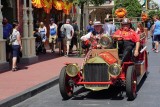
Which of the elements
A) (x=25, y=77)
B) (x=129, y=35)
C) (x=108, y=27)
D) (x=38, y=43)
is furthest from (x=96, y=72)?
(x=38, y=43)

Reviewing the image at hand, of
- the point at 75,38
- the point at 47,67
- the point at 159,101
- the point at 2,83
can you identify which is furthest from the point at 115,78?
the point at 75,38

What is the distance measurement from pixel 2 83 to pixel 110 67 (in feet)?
11.1

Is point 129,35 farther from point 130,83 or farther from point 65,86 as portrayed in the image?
point 65,86

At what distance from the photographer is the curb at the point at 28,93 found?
791cm

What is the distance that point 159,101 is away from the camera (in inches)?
327

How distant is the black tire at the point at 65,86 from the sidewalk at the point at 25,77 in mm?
1121

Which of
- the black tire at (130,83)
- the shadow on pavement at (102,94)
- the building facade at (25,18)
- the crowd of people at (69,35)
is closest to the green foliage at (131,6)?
the crowd of people at (69,35)

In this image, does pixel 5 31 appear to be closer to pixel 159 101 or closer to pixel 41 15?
pixel 159 101

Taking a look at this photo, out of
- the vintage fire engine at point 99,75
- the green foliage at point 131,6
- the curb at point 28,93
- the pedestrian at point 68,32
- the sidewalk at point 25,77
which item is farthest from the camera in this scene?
the green foliage at point 131,6

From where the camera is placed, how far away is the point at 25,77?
11438mm

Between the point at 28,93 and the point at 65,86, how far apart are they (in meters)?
0.96

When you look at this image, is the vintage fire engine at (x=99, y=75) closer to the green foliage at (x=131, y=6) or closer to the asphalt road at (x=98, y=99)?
the asphalt road at (x=98, y=99)

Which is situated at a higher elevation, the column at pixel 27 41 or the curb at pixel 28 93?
the column at pixel 27 41

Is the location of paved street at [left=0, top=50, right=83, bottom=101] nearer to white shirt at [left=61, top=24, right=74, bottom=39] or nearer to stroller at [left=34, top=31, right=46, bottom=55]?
white shirt at [left=61, top=24, right=74, bottom=39]
